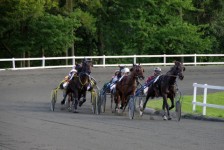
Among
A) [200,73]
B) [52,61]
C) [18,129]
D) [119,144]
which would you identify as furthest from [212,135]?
[52,61]

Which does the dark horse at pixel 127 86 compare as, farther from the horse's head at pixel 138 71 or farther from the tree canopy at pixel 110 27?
the tree canopy at pixel 110 27

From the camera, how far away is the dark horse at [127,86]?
74.4 ft

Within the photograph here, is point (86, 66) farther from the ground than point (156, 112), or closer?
farther from the ground

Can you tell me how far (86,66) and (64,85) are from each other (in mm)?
2027

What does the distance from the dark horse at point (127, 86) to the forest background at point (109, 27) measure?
26.4m

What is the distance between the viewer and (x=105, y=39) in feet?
200

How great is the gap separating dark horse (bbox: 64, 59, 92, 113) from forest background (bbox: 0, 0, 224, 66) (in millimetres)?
25365

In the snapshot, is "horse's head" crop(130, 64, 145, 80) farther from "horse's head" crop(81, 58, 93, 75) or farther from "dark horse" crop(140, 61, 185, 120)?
"horse's head" crop(81, 58, 93, 75)

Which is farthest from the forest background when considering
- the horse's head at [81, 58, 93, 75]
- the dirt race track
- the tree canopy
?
the horse's head at [81, 58, 93, 75]

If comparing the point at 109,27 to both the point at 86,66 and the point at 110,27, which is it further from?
the point at 86,66

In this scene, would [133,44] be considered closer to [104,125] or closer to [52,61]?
[52,61]

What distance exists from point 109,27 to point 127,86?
37.1 meters

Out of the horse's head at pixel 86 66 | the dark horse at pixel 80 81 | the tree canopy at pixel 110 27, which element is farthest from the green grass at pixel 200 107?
the tree canopy at pixel 110 27

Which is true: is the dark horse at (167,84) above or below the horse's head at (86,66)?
below
